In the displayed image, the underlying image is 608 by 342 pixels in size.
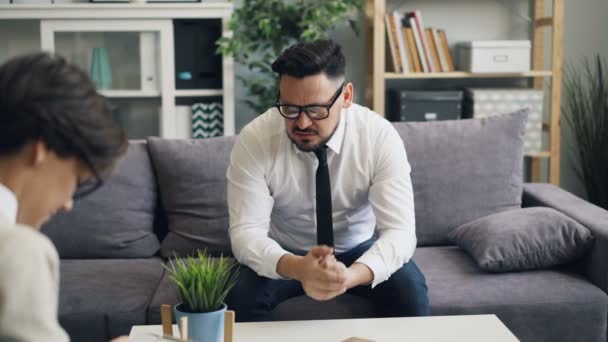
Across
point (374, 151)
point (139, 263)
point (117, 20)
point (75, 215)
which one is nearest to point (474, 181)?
point (374, 151)

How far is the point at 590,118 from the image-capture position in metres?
3.78

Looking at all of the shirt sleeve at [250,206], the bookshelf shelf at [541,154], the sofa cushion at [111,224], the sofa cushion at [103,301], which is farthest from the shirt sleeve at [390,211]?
the bookshelf shelf at [541,154]

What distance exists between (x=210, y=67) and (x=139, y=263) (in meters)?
1.38

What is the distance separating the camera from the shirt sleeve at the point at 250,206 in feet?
6.74

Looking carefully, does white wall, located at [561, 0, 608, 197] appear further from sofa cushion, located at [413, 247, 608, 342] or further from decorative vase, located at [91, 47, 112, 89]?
decorative vase, located at [91, 47, 112, 89]

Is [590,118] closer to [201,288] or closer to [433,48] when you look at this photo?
[433,48]

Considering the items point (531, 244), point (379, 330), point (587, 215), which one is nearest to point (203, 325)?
point (379, 330)

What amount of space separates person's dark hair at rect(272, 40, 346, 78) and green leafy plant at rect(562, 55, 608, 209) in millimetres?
1972

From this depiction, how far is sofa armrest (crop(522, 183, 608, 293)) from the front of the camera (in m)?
2.25

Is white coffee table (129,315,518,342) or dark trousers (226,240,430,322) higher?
white coffee table (129,315,518,342)

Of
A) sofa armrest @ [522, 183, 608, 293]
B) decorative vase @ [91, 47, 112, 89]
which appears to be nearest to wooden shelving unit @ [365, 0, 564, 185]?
sofa armrest @ [522, 183, 608, 293]

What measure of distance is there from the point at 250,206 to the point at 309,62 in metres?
0.40

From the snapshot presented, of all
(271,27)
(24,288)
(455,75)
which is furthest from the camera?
(455,75)

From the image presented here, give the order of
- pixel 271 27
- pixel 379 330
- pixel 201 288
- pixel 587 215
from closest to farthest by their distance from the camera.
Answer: pixel 201 288
pixel 379 330
pixel 587 215
pixel 271 27
